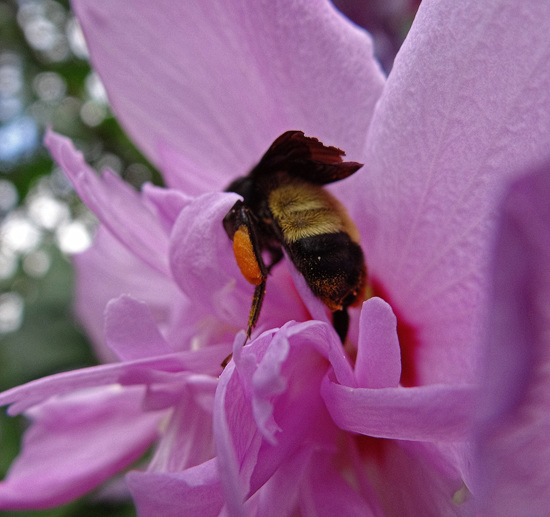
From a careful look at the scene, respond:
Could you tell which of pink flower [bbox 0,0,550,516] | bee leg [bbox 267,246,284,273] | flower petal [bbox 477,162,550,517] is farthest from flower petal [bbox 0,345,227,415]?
flower petal [bbox 477,162,550,517]

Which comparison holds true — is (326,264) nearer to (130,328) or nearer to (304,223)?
(304,223)

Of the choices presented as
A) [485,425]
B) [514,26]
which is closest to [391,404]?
[485,425]

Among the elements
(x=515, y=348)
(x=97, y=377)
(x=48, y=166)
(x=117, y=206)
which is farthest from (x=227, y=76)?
(x=48, y=166)

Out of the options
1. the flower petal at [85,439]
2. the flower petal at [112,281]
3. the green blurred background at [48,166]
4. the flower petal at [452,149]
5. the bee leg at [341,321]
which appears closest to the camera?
the flower petal at [452,149]

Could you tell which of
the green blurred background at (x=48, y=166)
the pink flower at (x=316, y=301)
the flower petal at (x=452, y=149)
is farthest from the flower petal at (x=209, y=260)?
the green blurred background at (x=48, y=166)

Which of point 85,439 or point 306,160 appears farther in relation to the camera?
point 85,439

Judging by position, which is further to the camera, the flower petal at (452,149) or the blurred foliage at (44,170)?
the blurred foliage at (44,170)

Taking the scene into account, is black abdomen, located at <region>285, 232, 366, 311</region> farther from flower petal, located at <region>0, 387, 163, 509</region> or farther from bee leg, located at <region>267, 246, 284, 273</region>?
flower petal, located at <region>0, 387, 163, 509</region>

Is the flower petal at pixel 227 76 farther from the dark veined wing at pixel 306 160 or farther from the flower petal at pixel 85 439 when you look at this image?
the flower petal at pixel 85 439
